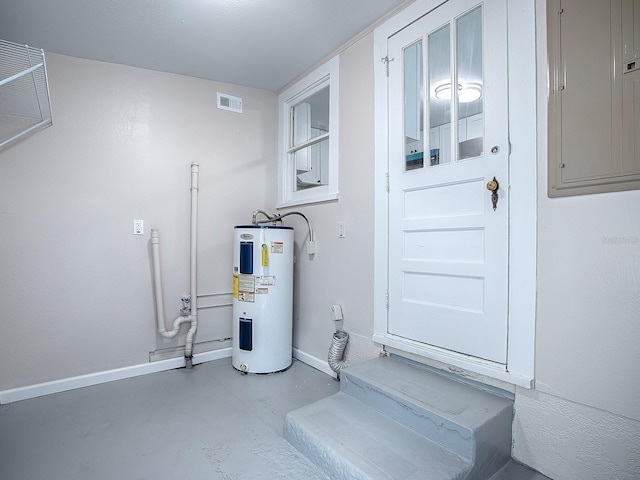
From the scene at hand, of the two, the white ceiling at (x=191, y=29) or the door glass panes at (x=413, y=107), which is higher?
the white ceiling at (x=191, y=29)

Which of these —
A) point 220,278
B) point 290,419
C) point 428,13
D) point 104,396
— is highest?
point 428,13

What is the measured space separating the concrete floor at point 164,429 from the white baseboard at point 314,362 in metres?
0.06

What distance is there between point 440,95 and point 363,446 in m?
1.93

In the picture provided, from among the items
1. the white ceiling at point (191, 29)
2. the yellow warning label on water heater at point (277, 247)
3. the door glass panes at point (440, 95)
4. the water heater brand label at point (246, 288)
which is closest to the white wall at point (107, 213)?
the white ceiling at point (191, 29)

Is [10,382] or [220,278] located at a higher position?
[220,278]

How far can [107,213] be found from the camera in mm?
2707

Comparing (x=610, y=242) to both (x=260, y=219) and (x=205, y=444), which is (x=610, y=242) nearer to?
(x=205, y=444)

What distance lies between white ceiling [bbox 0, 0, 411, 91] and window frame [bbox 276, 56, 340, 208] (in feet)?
0.52

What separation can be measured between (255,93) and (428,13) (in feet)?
6.11

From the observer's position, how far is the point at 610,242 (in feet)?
4.48

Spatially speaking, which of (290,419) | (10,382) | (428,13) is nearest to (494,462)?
(290,419)

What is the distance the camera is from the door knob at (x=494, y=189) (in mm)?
1690

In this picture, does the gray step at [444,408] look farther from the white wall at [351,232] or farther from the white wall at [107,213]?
the white wall at [107,213]

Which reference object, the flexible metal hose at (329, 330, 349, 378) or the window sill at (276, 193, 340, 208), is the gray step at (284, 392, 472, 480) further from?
the window sill at (276, 193, 340, 208)
